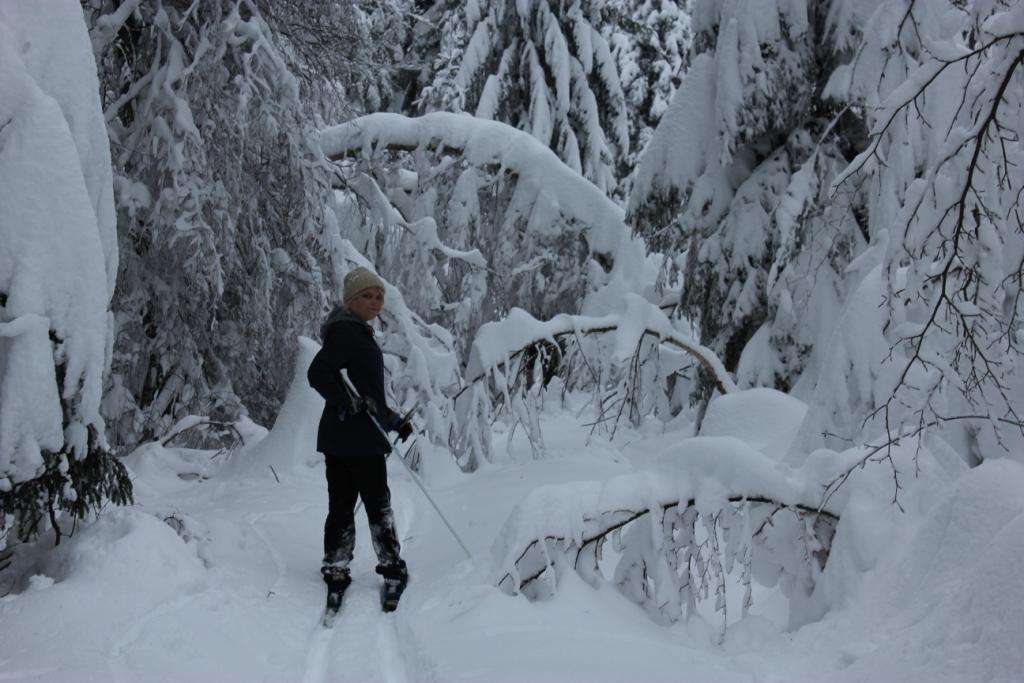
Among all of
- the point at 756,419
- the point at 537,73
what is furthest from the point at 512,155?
the point at 537,73

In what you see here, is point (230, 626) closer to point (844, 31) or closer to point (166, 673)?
point (166, 673)

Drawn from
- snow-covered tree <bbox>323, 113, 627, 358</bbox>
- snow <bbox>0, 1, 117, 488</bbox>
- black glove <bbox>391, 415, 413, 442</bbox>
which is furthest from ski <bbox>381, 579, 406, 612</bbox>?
snow-covered tree <bbox>323, 113, 627, 358</bbox>

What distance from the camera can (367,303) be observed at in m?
4.77

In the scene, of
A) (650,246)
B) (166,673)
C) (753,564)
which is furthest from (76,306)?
(650,246)

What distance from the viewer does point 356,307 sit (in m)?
4.80

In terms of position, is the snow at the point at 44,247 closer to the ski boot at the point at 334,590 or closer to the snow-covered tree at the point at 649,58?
the ski boot at the point at 334,590

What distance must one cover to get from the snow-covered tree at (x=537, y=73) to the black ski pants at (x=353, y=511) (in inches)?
492

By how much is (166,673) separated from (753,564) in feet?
8.89

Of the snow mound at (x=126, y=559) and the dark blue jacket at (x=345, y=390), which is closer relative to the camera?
the snow mound at (x=126, y=559)

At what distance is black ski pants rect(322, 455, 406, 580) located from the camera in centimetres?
469

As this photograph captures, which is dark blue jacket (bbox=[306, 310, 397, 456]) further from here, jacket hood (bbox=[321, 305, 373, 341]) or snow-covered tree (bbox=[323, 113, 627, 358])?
snow-covered tree (bbox=[323, 113, 627, 358])

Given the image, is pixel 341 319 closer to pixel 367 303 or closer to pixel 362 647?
pixel 367 303

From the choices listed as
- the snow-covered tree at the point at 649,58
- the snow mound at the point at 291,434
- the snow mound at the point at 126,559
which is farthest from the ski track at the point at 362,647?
→ the snow-covered tree at the point at 649,58

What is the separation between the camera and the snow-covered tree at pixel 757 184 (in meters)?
8.23
